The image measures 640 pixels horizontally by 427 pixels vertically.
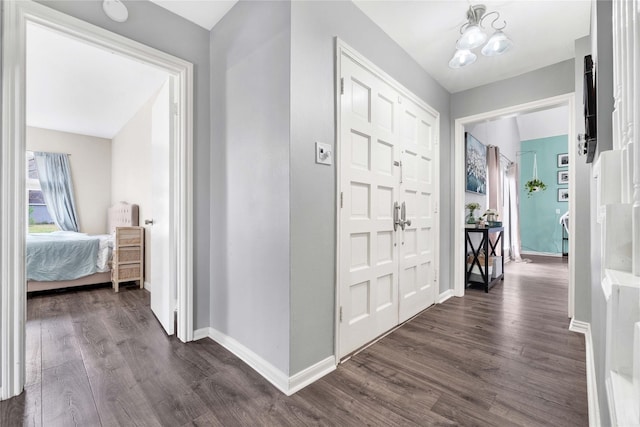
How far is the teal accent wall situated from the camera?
21.4 feet

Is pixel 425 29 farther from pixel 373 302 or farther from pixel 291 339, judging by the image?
pixel 291 339

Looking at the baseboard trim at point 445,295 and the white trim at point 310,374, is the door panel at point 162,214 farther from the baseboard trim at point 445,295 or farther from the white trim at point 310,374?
the baseboard trim at point 445,295

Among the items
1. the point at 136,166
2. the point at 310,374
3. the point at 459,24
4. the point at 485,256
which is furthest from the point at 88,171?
the point at 485,256

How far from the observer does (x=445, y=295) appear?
10.4 feet

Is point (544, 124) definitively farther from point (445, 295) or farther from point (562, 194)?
point (445, 295)

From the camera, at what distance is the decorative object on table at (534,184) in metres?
6.33

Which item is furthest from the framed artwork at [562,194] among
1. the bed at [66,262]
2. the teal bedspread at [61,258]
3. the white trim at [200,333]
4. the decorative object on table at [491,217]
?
the teal bedspread at [61,258]

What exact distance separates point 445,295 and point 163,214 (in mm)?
3034

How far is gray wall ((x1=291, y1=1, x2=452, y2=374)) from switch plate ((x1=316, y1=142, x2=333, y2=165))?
0.03 metres

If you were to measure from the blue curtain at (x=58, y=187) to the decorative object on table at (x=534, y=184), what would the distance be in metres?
9.76

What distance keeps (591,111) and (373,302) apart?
1.69 m

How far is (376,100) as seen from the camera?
84.3 inches

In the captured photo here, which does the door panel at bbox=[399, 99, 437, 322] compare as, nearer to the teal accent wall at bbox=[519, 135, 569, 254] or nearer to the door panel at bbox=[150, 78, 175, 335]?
the door panel at bbox=[150, 78, 175, 335]

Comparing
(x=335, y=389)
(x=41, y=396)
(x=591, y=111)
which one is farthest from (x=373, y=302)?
(x=41, y=396)
